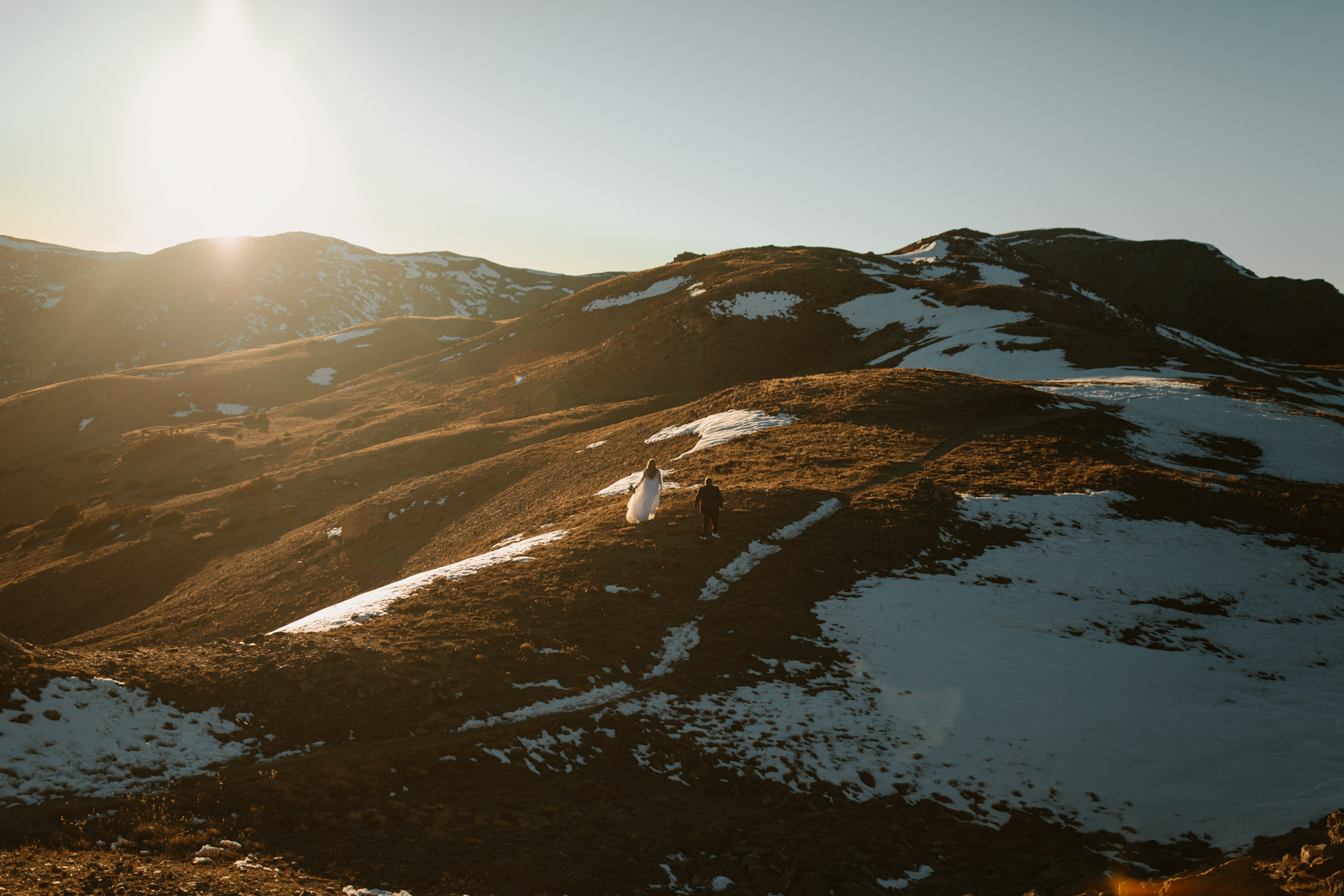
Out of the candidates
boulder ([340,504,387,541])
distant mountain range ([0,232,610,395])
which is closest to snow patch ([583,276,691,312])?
boulder ([340,504,387,541])

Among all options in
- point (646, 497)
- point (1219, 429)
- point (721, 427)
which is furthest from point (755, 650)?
Answer: point (1219, 429)

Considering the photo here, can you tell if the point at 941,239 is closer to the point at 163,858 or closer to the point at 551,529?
the point at 551,529

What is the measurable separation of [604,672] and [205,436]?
209 ft

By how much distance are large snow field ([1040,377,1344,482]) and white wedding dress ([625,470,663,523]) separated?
22.8 metres

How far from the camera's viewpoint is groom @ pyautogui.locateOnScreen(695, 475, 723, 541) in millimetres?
18859

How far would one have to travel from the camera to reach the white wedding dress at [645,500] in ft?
65.2

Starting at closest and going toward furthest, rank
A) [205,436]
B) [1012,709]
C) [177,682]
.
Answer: [177,682]
[1012,709]
[205,436]

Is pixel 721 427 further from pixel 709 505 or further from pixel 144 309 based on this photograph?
pixel 144 309

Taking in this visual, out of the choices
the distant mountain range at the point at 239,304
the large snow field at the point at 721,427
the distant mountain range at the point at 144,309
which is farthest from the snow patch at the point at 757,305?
the distant mountain range at the point at 144,309

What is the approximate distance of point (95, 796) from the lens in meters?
8.28

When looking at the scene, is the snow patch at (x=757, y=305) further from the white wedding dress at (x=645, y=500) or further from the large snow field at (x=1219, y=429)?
the white wedding dress at (x=645, y=500)

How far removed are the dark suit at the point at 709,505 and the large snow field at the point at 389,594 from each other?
186 inches

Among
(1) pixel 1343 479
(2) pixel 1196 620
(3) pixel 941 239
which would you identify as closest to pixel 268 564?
(2) pixel 1196 620

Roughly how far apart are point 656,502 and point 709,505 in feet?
7.09
